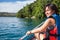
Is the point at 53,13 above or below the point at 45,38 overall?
above

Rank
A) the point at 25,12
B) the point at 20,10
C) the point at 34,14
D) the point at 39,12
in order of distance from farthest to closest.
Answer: the point at 20,10 < the point at 25,12 < the point at 34,14 < the point at 39,12

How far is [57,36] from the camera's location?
571 centimetres

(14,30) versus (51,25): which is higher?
(51,25)

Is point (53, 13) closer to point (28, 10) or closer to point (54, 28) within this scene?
point (54, 28)

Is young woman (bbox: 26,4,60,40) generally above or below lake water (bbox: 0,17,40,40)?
above

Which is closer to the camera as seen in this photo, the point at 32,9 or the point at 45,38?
the point at 45,38

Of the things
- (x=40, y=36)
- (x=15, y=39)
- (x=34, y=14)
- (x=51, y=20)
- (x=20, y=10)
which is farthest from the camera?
(x=20, y=10)

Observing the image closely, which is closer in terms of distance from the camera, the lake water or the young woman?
the young woman

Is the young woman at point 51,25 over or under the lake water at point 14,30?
over

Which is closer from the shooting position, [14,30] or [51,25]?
[51,25]

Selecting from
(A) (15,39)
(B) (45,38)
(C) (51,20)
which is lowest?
(A) (15,39)

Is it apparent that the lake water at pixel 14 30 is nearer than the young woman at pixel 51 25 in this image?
No

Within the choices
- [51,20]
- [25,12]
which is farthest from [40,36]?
[25,12]

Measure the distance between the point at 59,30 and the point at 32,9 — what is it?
101041 mm
